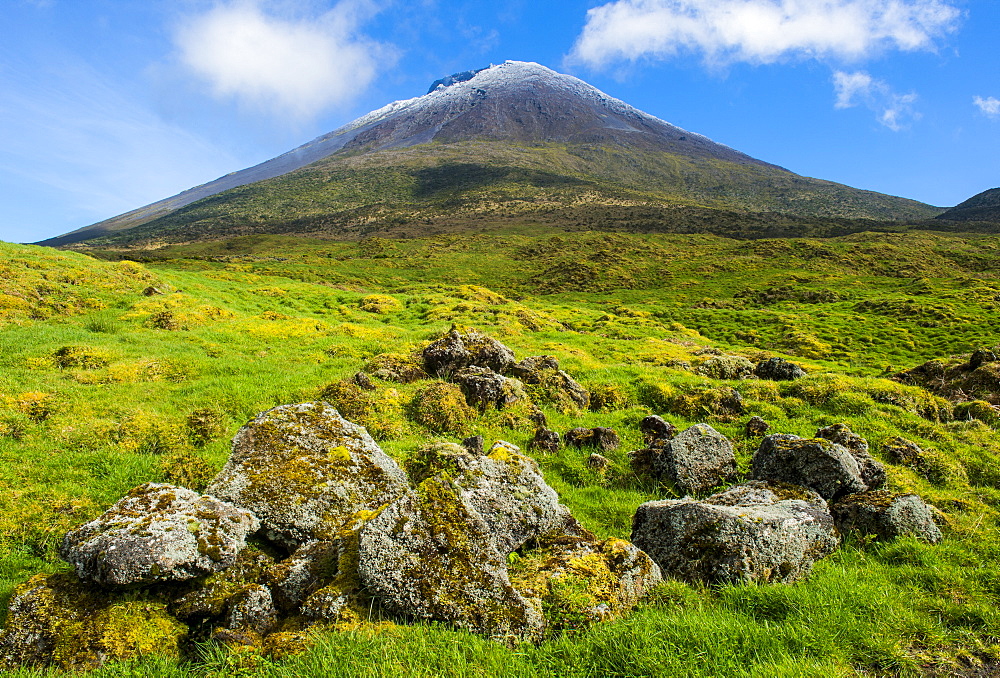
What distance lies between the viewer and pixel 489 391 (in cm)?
1331

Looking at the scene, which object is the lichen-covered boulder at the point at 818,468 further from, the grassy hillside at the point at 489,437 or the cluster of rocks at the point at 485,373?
the cluster of rocks at the point at 485,373

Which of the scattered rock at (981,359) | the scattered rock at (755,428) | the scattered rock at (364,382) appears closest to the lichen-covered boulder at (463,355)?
the scattered rock at (364,382)

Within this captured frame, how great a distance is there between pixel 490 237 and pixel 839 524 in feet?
443

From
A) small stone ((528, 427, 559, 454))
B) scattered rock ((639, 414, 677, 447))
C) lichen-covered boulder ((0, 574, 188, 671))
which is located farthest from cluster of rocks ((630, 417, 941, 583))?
lichen-covered boulder ((0, 574, 188, 671))

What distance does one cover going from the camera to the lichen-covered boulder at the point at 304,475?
271 inches

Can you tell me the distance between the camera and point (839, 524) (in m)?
8.02

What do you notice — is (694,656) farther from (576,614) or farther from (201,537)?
(201,537)

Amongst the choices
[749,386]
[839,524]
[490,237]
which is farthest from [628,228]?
[839,524]

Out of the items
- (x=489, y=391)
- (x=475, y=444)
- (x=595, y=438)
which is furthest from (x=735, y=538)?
(x=489, y=391)

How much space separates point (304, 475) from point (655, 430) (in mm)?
9055

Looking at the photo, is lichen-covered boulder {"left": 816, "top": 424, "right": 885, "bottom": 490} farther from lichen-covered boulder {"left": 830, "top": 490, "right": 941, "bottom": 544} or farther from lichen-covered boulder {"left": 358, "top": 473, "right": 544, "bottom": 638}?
lichen-covered boulder {"left": 358, "top": 473, "right": 544, "bottom": 638}

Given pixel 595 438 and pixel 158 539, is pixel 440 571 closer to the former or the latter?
pixel 158 539

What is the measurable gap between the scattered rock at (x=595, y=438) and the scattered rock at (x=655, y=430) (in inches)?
41.6

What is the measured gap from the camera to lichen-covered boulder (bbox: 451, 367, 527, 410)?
13250 millimetres
